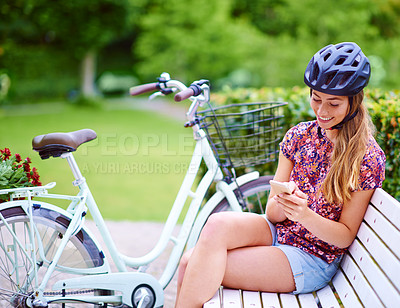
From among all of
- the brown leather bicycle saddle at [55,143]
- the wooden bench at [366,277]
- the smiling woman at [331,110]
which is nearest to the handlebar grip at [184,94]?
the brown leather bicycle saddle at [55,143]

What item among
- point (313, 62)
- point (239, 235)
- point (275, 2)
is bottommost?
point (239, 235)

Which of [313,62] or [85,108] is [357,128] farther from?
[85,108]

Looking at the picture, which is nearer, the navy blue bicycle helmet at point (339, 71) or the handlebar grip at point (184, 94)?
the navy blue bicycle helmet at point (339, 71)

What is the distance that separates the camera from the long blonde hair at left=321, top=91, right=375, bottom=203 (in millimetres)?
2002

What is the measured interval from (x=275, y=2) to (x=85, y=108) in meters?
9.90

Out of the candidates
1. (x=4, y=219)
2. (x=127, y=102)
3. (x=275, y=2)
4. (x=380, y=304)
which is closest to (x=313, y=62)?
(x=380, y=304)

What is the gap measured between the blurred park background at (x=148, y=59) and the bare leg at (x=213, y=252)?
4716mm

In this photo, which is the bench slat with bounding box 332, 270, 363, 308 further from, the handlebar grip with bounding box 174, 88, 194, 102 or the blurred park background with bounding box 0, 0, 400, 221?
the blurred park background with bounding box 0, 0, 400, 221

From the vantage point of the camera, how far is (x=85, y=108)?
50.7 feet

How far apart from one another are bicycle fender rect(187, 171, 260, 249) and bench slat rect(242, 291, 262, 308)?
73 cm

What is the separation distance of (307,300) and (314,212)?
424 millimetres

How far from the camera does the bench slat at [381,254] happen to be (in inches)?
70.2

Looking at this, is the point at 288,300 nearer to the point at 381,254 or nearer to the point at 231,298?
the point at 231,298

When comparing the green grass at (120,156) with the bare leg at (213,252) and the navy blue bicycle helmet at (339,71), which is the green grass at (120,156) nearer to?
the bare leg at (213,252)
